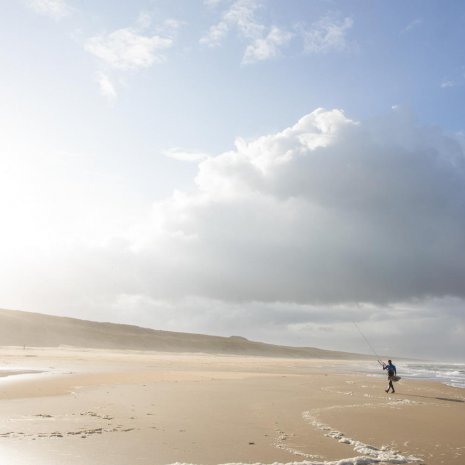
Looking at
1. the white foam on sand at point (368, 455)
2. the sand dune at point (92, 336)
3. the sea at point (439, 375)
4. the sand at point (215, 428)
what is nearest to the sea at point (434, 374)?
the sea at point (439, 375)

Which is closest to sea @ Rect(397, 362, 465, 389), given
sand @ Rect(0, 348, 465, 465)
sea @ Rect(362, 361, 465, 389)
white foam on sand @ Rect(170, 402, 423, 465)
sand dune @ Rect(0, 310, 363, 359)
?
sea @ Rect(362, 361, 465, 389)

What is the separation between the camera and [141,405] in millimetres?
17438

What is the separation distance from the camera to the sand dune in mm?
124375

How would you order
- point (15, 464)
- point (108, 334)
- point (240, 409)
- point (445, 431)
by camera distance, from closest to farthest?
point (15, 464) → point (445, 431) → point (240, 409) → point (108, 334)

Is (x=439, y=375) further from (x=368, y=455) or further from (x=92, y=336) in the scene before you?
(x=92, y=336)

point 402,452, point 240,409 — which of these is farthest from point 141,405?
point 402,452

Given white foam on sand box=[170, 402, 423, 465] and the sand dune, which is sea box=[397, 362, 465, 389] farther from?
the sand dune

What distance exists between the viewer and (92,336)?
144125 millimetres

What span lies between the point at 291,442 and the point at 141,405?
7.28m

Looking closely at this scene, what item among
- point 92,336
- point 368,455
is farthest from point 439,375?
point 92,336

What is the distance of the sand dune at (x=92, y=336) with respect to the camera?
124 m

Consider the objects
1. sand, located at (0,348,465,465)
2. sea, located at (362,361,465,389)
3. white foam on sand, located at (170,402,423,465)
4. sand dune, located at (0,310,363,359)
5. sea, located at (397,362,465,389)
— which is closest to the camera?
white foam on sand, located at (170,402,423,465)

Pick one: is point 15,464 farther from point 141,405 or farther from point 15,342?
point 15,342

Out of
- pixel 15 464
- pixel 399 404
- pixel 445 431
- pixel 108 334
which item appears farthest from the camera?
pixel 108 334
